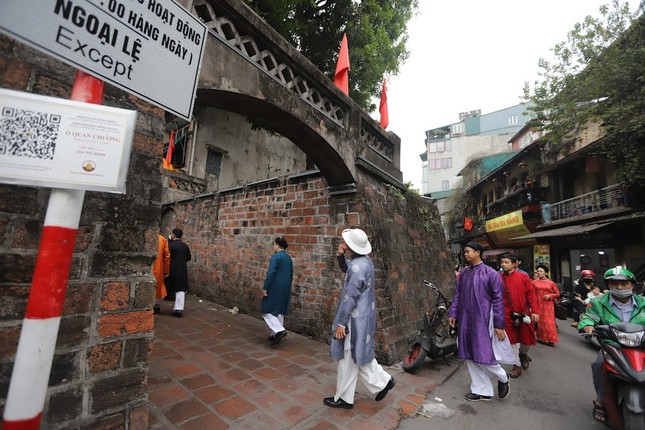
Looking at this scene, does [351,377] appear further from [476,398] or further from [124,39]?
[124,39]

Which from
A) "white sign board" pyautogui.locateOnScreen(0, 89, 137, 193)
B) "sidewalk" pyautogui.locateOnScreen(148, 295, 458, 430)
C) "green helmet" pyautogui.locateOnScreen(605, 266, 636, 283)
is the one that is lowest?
"sidewalk" pyautogui.locateOnScreen(148, 295, 458, 430)

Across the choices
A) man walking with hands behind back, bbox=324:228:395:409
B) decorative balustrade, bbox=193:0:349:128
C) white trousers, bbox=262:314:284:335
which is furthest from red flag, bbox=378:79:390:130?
white trousers, bbox=262:314:284:335

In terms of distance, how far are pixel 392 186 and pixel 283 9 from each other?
4027mm

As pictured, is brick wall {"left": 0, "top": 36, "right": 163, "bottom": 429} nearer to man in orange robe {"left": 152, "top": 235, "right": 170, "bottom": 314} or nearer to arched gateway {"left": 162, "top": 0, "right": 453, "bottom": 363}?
arched gateway {"left": 162, "top": 0, "right": 453, "bottom": 363}

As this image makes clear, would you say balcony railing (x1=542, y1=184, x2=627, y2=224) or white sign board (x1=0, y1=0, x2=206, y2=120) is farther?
balcony railing (x1=542, y1=184, x2=627, y2=224)

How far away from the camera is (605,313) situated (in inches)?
113

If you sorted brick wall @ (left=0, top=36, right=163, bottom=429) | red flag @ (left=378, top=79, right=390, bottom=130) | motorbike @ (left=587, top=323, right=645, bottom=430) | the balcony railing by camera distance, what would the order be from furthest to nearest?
the balcony railing < red flag @ (left=378, top=79, right=390, bottom=130) < motorbike @ (left=587, top=323, right=645, bottom=430) < brick wall @ (left=0, top=36, right=163, bottom=429)

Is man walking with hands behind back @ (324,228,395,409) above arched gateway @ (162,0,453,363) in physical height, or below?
below

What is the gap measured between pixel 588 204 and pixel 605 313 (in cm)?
1331

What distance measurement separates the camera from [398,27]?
987 cm

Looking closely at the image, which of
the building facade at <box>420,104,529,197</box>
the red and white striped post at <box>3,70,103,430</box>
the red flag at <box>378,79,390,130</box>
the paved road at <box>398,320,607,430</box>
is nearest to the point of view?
the red and white striped post at <box>3,70,103,430</box>

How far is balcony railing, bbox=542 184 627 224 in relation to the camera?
37.1 feet

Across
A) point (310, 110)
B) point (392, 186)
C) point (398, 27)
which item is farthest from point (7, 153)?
point (398, 27)

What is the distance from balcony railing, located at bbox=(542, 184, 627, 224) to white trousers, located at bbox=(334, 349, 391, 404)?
12998 mm
